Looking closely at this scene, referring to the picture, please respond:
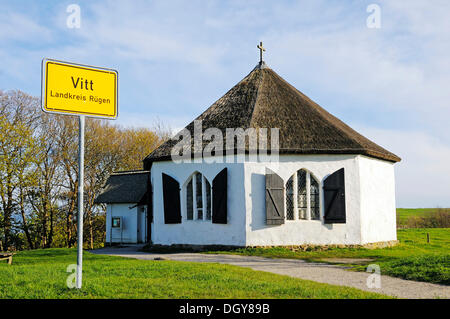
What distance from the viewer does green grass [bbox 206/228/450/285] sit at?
10.0m

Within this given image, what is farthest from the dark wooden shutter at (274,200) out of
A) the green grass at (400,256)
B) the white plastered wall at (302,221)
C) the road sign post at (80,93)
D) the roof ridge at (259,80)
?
the road sign post at (80,93)

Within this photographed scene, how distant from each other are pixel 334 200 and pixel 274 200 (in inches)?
97.2

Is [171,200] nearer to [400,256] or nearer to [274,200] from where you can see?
[274,200]

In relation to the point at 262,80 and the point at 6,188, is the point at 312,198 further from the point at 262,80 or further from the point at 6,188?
the point at 6,188

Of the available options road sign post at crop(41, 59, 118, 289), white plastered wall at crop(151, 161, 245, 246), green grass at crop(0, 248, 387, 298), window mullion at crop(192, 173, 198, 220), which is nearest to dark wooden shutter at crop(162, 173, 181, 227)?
white plastered wall at crop(151, 161, 245, 246)

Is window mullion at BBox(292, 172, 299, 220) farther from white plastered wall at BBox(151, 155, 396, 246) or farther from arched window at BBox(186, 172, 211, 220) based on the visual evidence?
arched window at BBox(186, 172, 211, 220)

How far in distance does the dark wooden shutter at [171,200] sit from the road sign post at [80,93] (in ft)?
34.3

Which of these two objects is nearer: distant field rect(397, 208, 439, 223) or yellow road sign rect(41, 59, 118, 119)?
yellow road sign rect(41, 59, 118, 119)

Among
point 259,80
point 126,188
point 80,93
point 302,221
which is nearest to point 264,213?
point 302,221

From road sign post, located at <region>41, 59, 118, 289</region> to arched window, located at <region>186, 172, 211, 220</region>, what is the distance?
33.1 ft

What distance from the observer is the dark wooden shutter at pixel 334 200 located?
16.7 m

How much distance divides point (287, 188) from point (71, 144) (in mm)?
21370

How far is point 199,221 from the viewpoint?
689 inches
